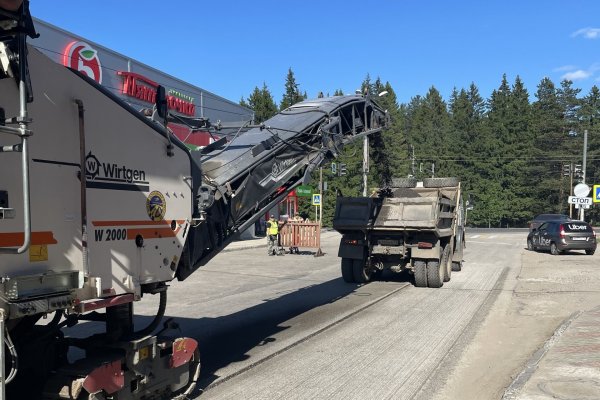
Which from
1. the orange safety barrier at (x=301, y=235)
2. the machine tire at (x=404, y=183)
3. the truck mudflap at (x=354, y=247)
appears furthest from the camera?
the orange safety barrier at (x=301, y=235)

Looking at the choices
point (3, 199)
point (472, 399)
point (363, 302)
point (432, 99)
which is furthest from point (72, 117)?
point (432, 99)

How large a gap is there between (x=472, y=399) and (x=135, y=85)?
15297mm

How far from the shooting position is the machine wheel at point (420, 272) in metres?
12.6

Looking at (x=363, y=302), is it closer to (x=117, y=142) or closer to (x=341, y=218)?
(x=341, y=218)

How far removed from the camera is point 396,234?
42.3 feet

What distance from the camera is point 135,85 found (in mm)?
17594

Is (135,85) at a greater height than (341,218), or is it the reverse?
(135,85)

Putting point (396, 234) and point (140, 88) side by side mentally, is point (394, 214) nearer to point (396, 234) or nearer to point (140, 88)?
point (396, 234)

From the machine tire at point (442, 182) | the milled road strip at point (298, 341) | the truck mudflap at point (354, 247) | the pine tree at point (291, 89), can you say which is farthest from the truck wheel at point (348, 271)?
the pine tree at point (291, 89)

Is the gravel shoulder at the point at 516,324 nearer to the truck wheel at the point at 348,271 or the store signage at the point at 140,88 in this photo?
the truck wheel at the point at 348,271

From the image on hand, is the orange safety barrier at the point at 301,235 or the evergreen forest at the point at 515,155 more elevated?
the evergreen forest at the point at 515,155

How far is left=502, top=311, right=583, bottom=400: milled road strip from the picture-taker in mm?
5248

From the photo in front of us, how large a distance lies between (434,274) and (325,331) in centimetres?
517

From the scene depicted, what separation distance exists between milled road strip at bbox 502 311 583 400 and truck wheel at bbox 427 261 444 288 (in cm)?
395
